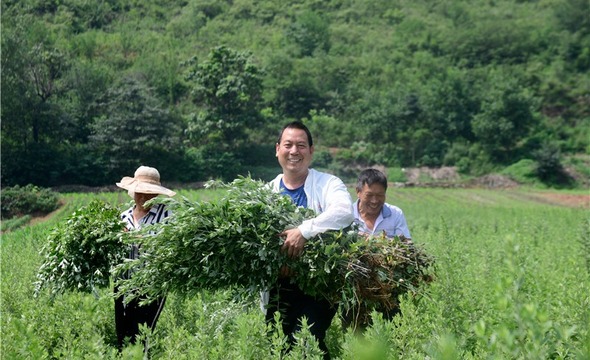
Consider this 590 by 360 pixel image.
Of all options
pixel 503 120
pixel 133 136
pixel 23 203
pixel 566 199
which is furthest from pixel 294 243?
pixel 503 120

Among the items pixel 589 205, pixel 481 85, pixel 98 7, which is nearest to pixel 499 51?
pixel 481 85

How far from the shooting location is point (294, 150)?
379 centimetres

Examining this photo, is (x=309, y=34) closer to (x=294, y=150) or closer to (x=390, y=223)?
(x=390, y=223)

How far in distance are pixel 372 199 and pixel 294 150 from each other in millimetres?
953

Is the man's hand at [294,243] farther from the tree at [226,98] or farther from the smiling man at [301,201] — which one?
the tree at [226,98]

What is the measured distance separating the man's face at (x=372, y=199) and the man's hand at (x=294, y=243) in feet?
3.73

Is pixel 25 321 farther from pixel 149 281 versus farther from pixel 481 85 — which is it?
pixel 481 85

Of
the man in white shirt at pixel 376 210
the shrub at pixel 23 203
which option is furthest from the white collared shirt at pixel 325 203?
the shrub at pixel 23 203

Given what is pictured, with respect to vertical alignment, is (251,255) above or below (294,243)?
below

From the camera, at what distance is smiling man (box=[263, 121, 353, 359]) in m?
3.67

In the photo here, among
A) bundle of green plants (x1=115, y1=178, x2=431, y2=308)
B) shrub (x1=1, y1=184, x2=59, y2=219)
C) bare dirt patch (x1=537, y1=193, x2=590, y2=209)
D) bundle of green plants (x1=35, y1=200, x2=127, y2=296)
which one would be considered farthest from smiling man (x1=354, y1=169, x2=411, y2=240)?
bare dirt patch (x1=537, y1=193, x2=590, y2=209)

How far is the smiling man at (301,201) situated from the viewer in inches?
145

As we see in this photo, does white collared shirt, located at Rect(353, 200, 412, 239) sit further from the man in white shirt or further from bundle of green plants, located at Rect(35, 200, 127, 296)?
bundle of green plants, located at Rect(35, 200, 127, 296)

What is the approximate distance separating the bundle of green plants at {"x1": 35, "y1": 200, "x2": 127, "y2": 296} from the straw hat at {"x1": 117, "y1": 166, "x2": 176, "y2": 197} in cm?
27
